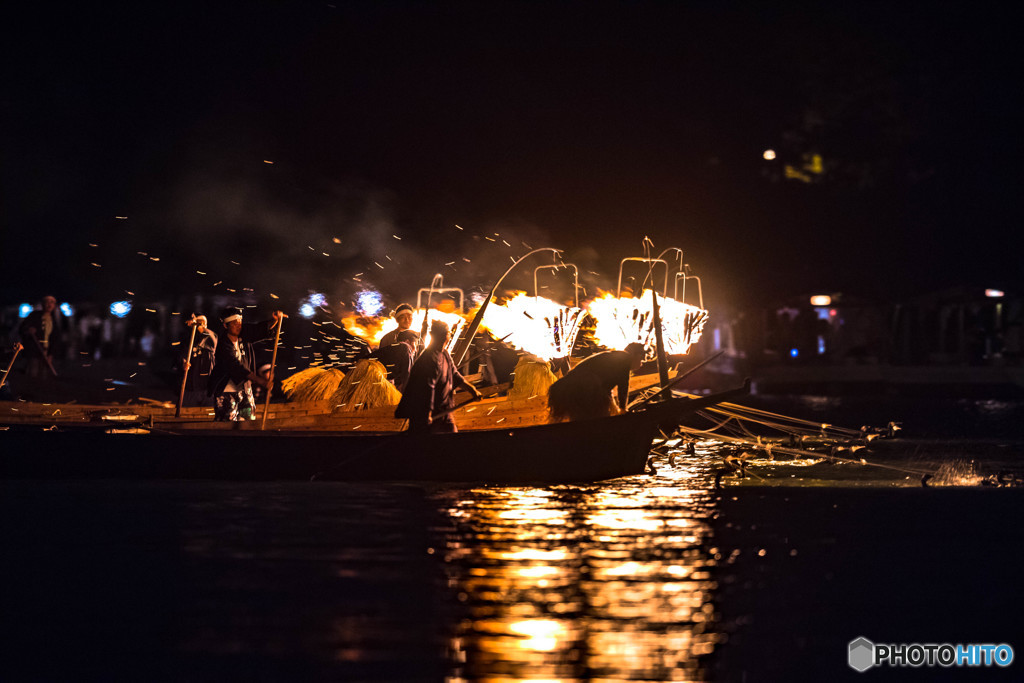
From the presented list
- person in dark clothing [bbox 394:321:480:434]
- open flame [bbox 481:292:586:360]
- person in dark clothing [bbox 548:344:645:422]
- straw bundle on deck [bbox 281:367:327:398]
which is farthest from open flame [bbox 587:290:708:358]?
straw bundle on deck [bbox 281:367:327:398]

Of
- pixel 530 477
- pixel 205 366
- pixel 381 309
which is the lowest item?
pixel 530 477

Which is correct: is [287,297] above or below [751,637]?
above

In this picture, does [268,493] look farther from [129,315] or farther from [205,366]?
[129,315]

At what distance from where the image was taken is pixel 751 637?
249 inches

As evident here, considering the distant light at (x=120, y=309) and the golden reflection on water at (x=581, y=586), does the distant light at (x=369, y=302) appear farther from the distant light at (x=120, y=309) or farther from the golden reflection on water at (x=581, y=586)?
the golden reflection on water at (x=581, y=586)

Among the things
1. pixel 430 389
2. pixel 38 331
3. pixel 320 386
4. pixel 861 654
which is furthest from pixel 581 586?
pixel 38 331

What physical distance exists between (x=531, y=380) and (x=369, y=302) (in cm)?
2019

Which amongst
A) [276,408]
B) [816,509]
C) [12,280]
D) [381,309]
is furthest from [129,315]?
[816,509]

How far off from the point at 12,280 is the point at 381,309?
11026 mm

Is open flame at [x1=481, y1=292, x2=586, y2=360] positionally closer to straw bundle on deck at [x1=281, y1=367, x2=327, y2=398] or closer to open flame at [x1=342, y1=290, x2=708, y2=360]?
open flame at [x1=342, y1=290, x2=708, y2=360]

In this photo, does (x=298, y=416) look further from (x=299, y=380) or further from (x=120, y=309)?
(x=120, y=309)

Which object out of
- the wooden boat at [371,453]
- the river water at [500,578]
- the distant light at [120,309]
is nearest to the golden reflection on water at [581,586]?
the river water at [500,578]

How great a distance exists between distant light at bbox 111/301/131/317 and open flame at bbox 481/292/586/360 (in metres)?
31.0

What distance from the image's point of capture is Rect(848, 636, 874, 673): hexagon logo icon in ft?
19.2
